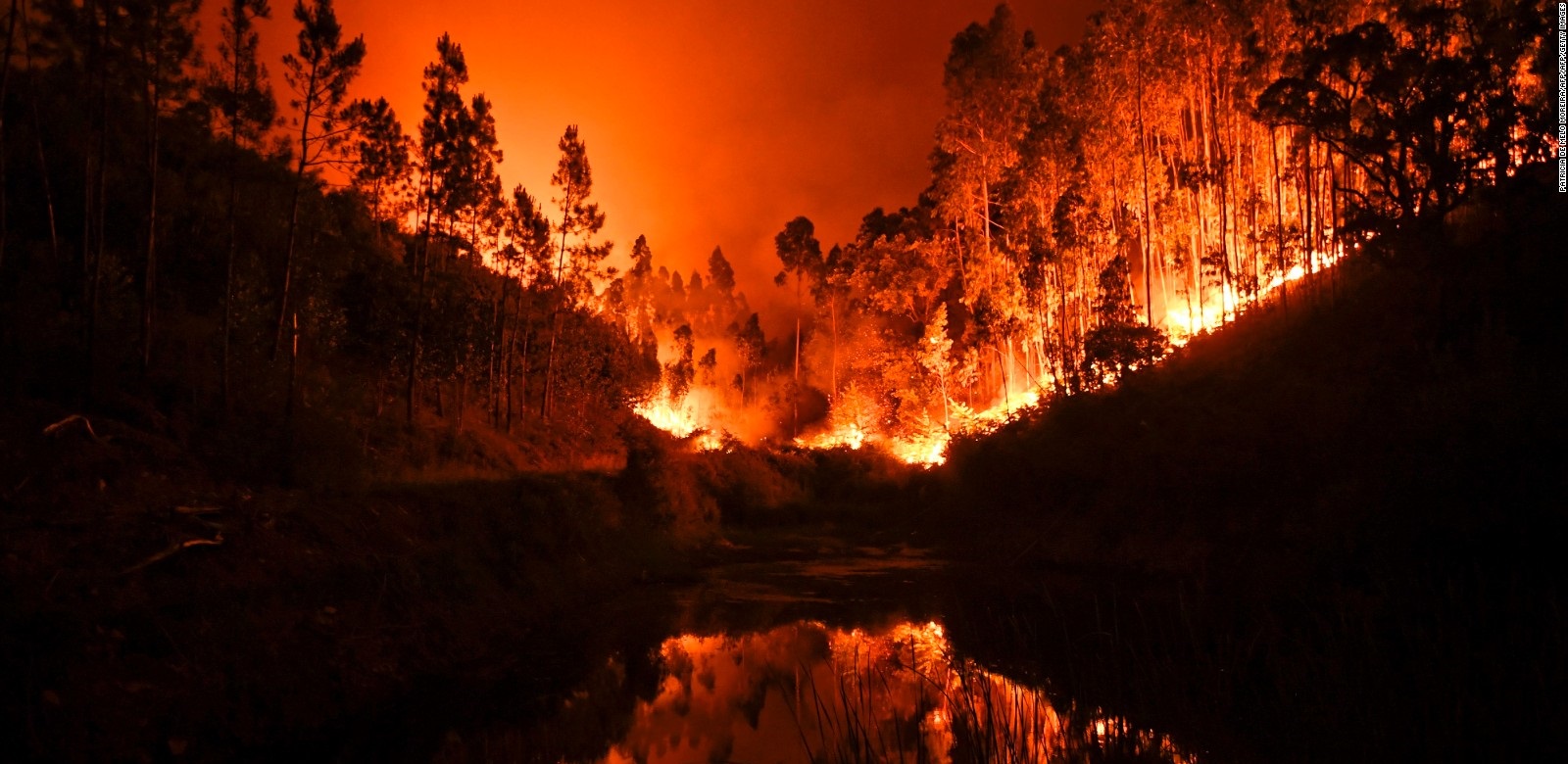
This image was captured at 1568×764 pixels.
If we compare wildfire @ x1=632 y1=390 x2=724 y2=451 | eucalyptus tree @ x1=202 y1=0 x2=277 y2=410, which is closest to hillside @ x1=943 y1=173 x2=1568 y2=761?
eucalyptus tree @ x1=202 y1=0 x2=277 y2=410

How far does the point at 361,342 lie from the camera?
3095 cm

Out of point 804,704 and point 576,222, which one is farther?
point 576,222

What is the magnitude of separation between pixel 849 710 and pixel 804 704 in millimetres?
2408

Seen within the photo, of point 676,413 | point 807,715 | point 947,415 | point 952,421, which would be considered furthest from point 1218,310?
point 676,413

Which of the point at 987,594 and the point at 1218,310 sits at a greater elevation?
the point at 1218,310

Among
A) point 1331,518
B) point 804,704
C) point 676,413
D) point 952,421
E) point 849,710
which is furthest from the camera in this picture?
point 676,413

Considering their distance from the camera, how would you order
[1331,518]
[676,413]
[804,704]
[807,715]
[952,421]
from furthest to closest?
[676,413], [952,421], [1331,518], [804,704], [807,715]

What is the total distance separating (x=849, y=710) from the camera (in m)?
7.38

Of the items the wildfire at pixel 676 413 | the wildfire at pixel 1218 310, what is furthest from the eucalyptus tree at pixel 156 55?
the wildfire at pixel 676 413

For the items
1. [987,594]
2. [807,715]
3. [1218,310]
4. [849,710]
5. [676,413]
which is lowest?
[807,715]

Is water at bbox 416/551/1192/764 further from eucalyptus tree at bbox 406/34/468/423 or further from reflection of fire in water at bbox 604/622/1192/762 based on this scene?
eucalyptus tree at bbox 406/34/468/423

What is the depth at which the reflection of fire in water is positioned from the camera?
20.7 ft

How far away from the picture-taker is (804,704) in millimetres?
9586

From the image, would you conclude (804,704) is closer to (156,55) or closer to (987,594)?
(987,594)
